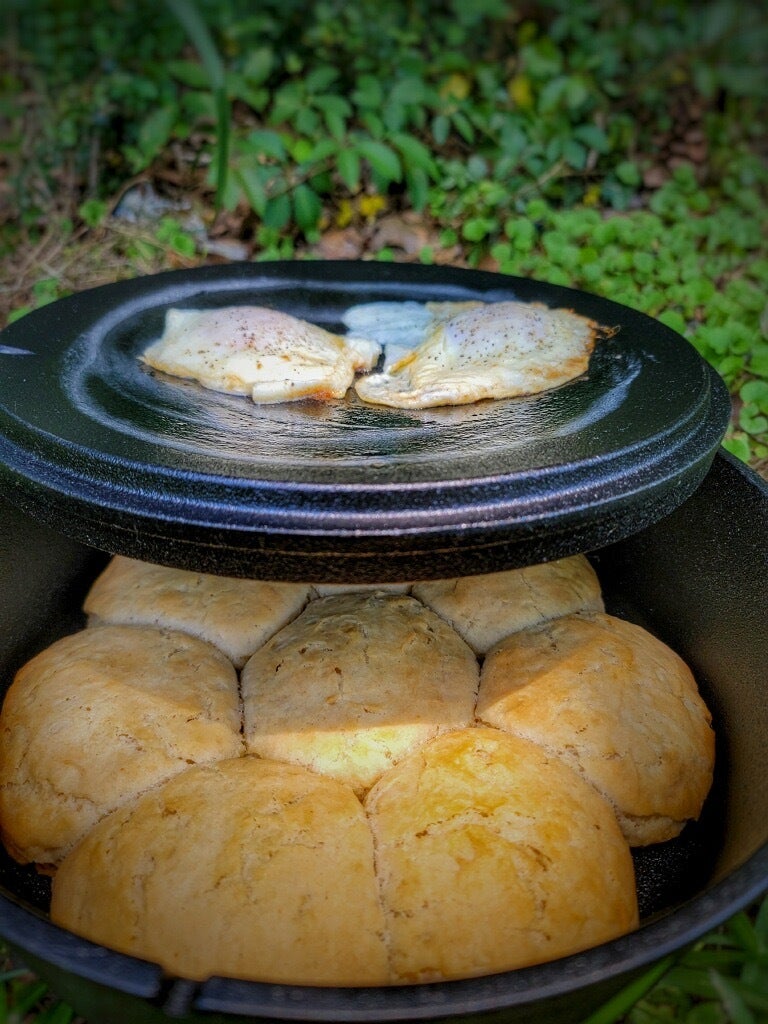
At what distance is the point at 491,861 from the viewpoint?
1.58 metres

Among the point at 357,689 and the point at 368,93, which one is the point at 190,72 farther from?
the point at 357,689

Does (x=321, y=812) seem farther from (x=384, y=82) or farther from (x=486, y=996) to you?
(x=384, y=82)

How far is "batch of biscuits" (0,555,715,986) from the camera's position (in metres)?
1.52

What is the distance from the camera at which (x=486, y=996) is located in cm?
120

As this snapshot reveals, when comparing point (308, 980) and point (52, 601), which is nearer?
point (308, 980)

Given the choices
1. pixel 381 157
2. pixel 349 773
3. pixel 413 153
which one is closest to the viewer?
pixel 349 773

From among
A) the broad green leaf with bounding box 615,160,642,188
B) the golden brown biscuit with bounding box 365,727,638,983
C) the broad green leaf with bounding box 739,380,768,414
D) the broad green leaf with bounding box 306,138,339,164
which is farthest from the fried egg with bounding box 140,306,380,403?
the broad green leaf with bounding box 615,160,642,188

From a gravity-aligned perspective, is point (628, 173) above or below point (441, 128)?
below

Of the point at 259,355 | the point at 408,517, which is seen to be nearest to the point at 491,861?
the point at 408,517

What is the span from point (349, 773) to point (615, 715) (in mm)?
625

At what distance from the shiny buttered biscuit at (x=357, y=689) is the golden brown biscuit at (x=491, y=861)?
0.09 m

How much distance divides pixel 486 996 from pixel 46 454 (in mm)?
1206

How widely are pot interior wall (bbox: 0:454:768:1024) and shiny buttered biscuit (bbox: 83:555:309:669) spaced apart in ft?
0.67

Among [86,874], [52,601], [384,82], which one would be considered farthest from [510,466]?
[384,82]
